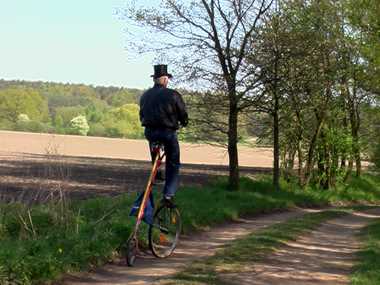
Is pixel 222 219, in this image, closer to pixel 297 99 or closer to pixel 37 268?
pixel 37 268

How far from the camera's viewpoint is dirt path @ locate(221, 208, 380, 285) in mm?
7648

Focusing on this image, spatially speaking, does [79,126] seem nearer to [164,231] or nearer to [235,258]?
[164,231]

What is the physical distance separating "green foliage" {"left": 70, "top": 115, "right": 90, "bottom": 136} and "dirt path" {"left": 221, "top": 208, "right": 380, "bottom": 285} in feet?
247

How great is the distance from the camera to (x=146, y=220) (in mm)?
8625

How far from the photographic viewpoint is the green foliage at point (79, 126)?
8662 centimetres

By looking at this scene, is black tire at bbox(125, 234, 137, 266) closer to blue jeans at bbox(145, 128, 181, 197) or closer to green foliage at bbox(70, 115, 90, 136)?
blue jeans at bbox(145, 128, 181, 197)

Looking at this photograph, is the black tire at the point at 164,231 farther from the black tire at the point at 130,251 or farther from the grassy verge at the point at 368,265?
the grassy verge at the point at 368,265

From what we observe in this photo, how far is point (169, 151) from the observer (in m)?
8.66

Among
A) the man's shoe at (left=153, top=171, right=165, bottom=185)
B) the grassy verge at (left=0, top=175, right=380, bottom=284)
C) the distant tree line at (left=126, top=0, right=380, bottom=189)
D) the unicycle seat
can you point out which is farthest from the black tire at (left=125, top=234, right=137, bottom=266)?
the distant tree line at (left=126, top=0, right=380, bottom=189)

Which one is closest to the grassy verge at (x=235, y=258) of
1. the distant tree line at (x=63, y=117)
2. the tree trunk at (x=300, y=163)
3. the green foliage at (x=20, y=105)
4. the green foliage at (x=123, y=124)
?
the tree trunk at (x=300, y=163)

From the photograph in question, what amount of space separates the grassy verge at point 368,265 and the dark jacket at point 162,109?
314cm

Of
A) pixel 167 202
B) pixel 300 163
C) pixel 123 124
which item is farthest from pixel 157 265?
pixel 123 124

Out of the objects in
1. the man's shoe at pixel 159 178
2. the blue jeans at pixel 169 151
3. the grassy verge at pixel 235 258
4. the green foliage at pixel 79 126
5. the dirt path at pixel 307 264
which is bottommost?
the dirt path at pixel 307 264

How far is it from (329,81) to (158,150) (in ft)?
63.6
